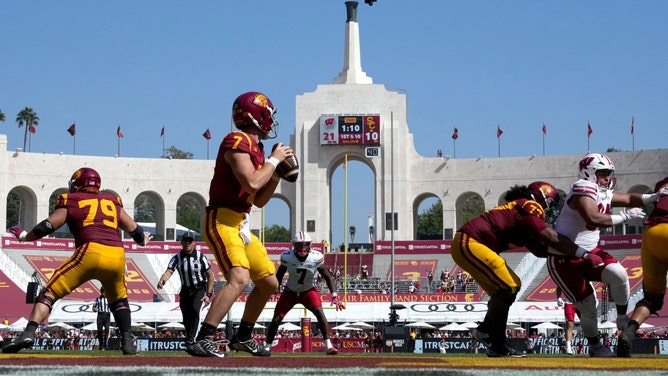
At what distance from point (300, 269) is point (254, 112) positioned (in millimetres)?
7337

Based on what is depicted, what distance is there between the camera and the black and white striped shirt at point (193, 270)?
51.9ft

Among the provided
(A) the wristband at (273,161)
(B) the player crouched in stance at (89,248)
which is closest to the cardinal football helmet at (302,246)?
(B) the player crouched in stance at (89,248)

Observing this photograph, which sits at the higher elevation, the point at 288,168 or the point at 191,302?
the point at 288,168

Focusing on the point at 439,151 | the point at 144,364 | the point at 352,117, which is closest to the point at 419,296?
the point at 352,117

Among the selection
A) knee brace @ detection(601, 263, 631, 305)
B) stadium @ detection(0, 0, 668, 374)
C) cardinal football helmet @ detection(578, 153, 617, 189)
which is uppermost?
stadium @ detection(0, 0, 668, 374)

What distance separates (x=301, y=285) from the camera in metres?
17.0

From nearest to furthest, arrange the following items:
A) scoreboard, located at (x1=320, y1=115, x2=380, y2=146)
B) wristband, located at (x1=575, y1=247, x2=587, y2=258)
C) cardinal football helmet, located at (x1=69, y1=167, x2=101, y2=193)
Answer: wristband, located at (x1=575, y1=247, x2=587, y2=258) < cardinal football helmet, located at (x1=69, y1=167, x2=101, y2=193) < scoreboard, located at (x1=320, y1=115, x2=380, y2=146)

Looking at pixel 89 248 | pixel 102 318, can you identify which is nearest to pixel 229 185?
pixel 89 248

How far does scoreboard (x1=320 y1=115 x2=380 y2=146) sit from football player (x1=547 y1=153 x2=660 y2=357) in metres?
56.4

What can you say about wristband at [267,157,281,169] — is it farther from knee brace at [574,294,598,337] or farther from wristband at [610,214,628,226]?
knee brace at [574,294,598,337]

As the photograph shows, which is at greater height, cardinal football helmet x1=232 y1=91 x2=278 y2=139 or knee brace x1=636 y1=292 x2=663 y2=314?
cardinal football helmet x1=232 y1=91 x2=278 y2=139

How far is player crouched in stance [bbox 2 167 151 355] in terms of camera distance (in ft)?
36.1

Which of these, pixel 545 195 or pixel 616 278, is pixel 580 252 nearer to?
pixel 616 278

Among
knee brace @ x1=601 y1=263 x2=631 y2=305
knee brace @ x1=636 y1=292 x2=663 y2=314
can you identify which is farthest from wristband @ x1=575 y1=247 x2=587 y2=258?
knee brace @ x1=636 y1=292 x2=663 y2=314
